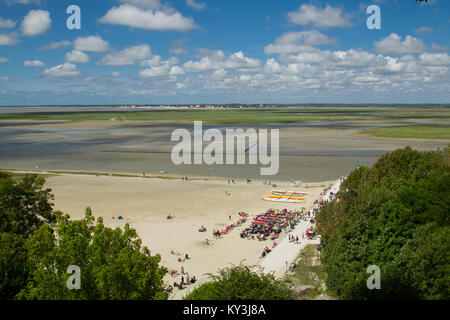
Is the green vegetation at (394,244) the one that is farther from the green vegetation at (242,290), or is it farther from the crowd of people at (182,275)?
the crowd of people at (182,275)

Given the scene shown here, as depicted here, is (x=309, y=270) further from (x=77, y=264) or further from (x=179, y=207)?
(x=179, y=207)

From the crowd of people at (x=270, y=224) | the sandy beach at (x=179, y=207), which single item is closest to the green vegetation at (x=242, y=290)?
the sandy beach at (x=179, y=207)

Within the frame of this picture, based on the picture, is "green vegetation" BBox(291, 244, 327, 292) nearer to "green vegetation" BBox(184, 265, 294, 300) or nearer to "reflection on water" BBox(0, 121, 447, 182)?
"green vegetation" BBox(184, 265, 294, 300)

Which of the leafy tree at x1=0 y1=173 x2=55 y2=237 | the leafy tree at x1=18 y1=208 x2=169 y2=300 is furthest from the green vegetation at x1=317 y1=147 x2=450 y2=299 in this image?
the leafy tree at x1=0 y1=173 x2=55 y2=237

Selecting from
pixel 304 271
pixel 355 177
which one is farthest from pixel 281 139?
pixel 304 271

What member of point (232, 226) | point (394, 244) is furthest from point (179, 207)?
point (394, 244)
